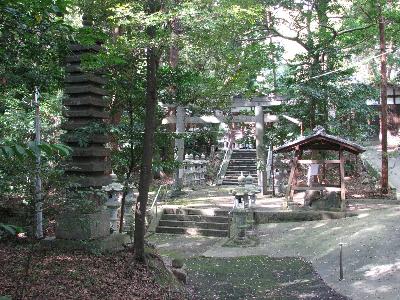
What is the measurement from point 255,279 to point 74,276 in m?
4.35

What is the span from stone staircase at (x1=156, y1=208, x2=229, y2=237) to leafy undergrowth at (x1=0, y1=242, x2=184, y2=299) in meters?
6.27

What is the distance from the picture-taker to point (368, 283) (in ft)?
26.1

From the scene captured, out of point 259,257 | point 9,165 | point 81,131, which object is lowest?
point 259,257

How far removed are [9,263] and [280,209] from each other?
403 inches

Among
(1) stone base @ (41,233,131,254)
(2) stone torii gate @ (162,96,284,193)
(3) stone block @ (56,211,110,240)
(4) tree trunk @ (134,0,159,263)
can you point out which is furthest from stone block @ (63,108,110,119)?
(2) stone torii gate @ (162,96,284,193)

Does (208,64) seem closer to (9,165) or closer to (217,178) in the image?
(217,178)

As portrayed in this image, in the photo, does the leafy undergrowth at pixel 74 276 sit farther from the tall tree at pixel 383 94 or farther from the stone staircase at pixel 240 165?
the stone staircase at pixel 240 165

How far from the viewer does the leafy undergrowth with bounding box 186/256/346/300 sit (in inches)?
307

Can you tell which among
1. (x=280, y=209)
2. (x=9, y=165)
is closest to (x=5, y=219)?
(x=9, y=165)

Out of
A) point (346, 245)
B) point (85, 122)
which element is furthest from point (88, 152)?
point (346, 245)

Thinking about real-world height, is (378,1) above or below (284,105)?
above

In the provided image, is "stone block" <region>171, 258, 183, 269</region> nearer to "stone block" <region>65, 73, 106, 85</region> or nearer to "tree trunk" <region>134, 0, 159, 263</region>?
"tree trunk" <region>134, 0, 159, 263</region>

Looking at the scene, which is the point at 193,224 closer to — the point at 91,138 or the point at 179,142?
the point at 179,142

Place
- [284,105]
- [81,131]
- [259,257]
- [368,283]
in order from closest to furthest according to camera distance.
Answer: [81,131], [368,283], [259,257], [284,105]
